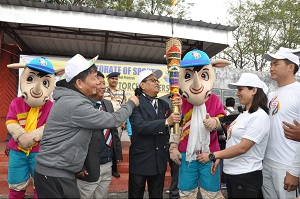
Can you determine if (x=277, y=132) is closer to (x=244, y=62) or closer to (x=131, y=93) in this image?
(x=131, y=93)

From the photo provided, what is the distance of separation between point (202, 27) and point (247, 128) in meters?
4.22

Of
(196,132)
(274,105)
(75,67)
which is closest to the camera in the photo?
(75,67)

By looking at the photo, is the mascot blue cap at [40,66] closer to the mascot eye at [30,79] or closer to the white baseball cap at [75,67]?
the mascot eye at [30,79]

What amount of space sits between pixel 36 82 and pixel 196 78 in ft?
7.21

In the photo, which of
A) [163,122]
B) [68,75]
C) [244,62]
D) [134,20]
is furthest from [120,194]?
[244,62]

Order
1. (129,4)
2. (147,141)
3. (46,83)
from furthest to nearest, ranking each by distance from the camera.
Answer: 1. (129,4)
2. (46,83)
3. (147,141)

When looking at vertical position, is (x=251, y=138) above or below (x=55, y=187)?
above

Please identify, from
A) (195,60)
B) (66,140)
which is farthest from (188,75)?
(66,140)

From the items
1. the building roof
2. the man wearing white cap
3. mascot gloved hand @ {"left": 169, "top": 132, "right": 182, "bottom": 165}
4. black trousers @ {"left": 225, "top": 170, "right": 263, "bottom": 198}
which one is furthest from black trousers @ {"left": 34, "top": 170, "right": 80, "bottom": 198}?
the building roof

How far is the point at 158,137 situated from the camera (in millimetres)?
3180

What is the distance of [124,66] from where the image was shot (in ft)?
25.1

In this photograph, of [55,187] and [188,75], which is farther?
[188,75]

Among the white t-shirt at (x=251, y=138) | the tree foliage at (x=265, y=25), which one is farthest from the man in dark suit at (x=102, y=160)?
the tree foliage at (x=265, y=25)

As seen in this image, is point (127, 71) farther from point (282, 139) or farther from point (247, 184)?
point (247, 184)
